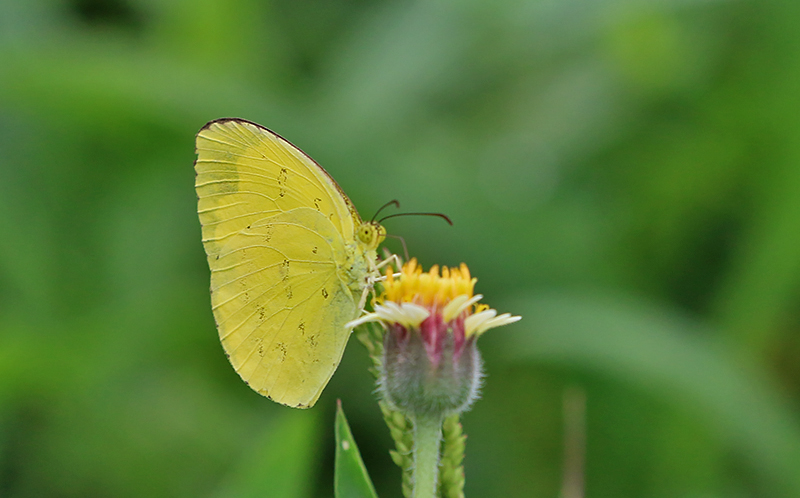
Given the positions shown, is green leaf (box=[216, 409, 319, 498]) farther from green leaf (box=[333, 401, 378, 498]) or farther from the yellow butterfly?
green leaf (box=[333, 401, 378, 498])

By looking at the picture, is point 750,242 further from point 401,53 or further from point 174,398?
point 174,398

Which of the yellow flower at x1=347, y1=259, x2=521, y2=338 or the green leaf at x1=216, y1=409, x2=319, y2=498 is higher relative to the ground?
the yellow flower at x1=347, y1=259, x2=521, y2=338

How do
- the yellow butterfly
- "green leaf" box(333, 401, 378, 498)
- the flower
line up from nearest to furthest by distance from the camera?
"green leaf" box(333, 401, 378, 498) < the flower < the yellow butterfly

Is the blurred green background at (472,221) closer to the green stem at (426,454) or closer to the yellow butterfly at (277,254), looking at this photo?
the yellow butterfly at (277,254)

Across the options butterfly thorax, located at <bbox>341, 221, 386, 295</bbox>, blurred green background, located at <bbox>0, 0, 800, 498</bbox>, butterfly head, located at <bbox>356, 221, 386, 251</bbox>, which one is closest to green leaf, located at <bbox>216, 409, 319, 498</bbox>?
butterfly thorax, located at <bbox>341, 221, 386, 295</bbox>

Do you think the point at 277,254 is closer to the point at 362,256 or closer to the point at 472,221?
the point at 362,256

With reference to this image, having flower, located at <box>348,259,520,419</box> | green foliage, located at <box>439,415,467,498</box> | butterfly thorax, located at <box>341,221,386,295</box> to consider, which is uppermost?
butterfly thorax, located at <box>341,221,386,295</box>
